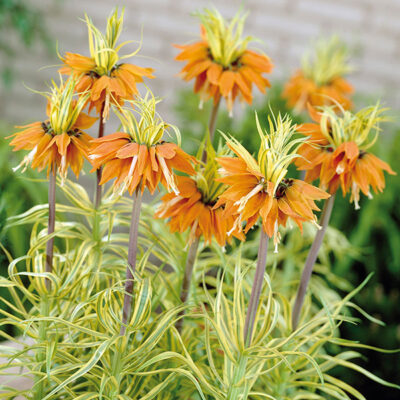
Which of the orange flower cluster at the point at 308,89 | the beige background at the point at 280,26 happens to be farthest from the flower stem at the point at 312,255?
the beige background at the point at 280,26

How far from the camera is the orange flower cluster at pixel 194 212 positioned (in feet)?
1.83

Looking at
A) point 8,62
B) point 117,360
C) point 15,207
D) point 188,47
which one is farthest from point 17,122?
point 117,360

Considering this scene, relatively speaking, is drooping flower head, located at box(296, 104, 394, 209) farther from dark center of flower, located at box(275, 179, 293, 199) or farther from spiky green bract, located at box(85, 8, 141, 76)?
spiky green bract, located at box(85, 8, 141, 76)

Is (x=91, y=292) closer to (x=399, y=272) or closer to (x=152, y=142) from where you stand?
(x=152, y=142)

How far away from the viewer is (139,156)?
480 mm

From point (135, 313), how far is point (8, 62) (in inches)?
92.8

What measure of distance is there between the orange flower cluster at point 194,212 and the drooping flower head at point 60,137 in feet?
0.36

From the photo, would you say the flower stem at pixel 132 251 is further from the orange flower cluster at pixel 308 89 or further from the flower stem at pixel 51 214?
the orange flower cluster at pixel 308 89

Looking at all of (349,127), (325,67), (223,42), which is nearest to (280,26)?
(325,67)

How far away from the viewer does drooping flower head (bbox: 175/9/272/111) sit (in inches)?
27.4

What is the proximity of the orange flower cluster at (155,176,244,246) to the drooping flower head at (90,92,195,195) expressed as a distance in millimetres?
47

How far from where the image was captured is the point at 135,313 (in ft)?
1.84

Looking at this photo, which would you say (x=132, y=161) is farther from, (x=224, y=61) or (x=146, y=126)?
(x=224, y=61)

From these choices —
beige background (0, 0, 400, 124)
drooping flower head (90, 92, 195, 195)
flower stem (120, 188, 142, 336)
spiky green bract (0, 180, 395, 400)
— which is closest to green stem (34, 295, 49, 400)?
spiky green bract (0, 180, 395, 400)
